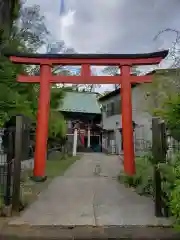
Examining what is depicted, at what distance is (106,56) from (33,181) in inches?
185

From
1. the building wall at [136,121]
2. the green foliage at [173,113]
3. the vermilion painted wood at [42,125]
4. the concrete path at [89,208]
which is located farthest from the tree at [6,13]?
the building wall at [136,121]

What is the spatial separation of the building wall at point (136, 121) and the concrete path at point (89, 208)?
7.22m

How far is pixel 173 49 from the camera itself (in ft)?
23.0

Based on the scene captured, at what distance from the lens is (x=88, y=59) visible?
29.0 feet

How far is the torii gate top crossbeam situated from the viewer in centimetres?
877

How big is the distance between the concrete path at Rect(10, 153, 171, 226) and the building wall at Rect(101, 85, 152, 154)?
7224 millimetres

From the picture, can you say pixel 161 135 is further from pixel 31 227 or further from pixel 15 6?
pixel 15 6

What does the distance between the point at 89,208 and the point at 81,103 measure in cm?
2355

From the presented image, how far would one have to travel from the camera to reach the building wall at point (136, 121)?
1696cm

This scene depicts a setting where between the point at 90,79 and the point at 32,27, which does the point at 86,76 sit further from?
the point at 32,27

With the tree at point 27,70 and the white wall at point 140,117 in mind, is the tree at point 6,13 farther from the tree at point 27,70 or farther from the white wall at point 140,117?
the white wall at point 140,117

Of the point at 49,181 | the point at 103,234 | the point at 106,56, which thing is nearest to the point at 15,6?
the point at 106,56

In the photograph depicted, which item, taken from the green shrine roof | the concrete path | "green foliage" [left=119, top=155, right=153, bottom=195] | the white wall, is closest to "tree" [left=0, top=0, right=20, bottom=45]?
the concrete path

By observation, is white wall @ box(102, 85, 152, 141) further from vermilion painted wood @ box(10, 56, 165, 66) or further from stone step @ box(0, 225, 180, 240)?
stone step @ box(0, 225, 180, 240)
